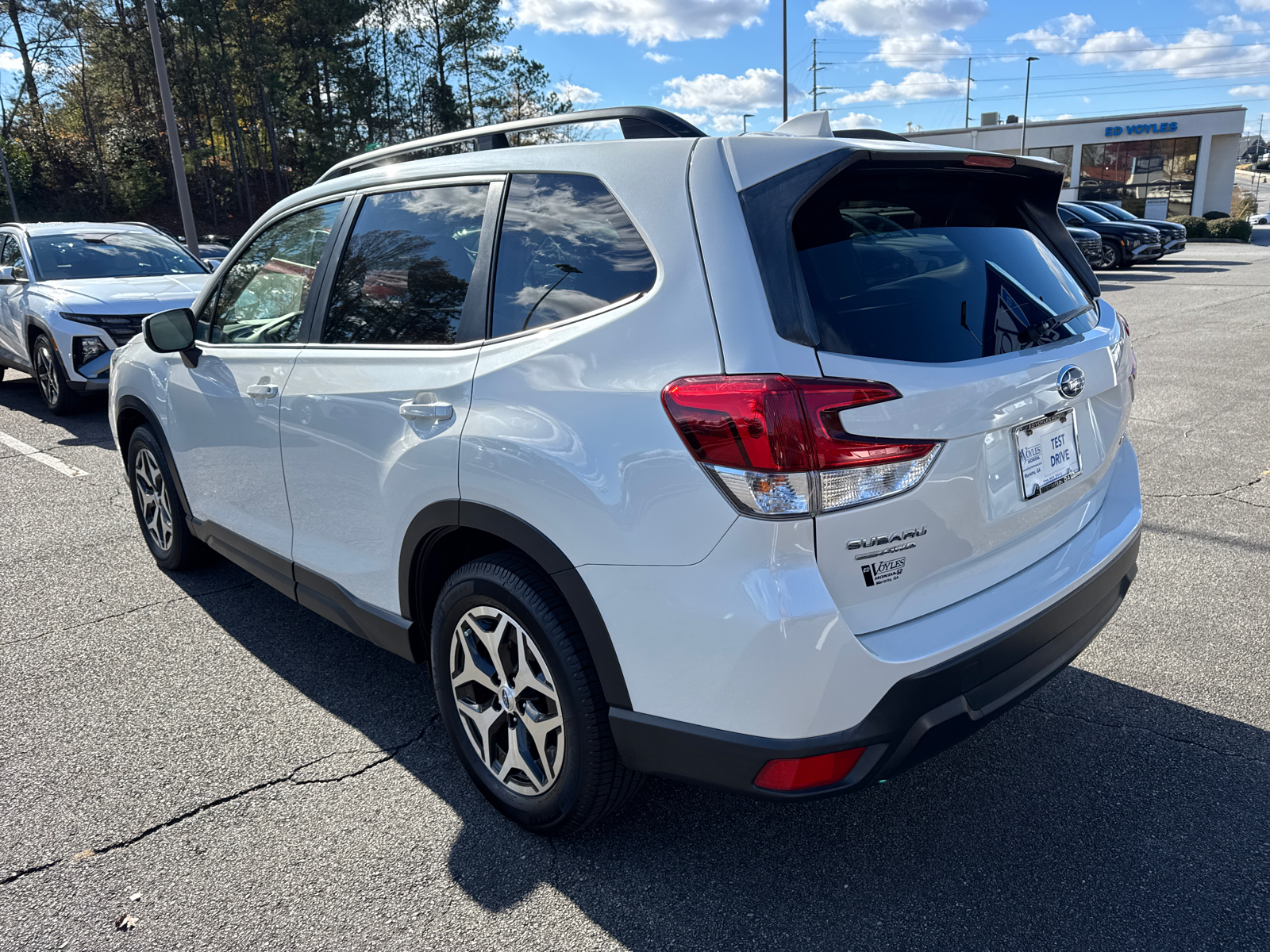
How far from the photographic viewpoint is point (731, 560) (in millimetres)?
1877

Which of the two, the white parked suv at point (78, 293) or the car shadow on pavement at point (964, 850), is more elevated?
the white parked suv at point (78, 293)

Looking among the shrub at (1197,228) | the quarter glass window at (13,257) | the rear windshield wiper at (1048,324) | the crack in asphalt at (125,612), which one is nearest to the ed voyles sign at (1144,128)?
the shrub at (1197,228)

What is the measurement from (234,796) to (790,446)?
83.0 inches

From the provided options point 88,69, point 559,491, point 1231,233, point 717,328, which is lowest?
point 1231,233

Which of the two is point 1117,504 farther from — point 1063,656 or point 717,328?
point 717,328

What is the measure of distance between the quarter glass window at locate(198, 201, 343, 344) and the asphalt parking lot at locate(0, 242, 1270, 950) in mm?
1312

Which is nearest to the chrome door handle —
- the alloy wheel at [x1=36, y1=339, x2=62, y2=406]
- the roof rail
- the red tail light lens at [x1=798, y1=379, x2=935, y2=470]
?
the roof rail

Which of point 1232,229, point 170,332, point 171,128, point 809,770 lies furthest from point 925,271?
point 1232,229

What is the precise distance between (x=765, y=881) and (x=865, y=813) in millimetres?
426

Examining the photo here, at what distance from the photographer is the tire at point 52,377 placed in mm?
8261

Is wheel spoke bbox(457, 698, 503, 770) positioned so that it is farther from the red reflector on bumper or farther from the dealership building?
the dealership building

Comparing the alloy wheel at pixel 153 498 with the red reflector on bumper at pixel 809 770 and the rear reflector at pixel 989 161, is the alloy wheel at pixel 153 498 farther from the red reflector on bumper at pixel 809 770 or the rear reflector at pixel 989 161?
the rear reflector at pixel 989 161

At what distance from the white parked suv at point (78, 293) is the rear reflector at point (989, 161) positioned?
7413mm

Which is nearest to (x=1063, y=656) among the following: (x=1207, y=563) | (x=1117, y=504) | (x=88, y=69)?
(x=1117, y=504)
